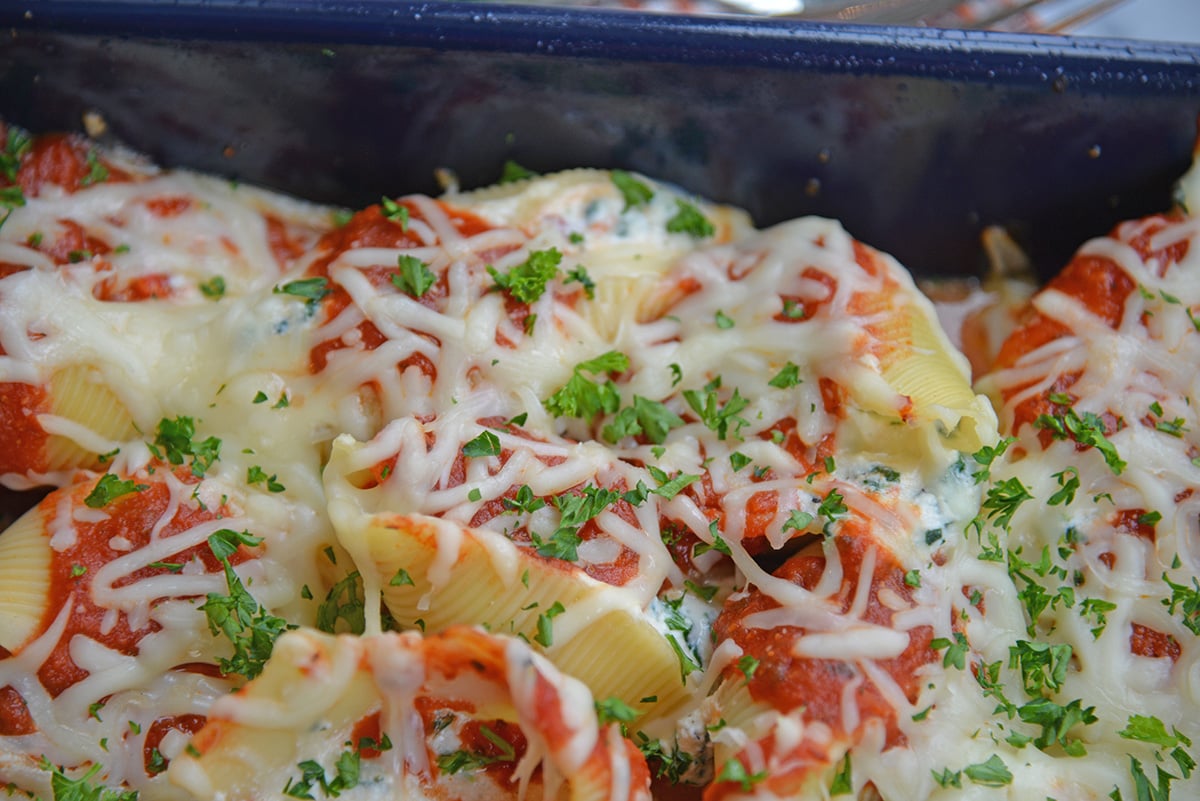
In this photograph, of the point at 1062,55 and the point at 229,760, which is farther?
the point at 1062,55

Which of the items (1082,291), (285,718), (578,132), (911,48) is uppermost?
(911,48)

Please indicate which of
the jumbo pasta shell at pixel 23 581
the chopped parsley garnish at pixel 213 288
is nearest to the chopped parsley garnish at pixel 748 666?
the jumbo pasta shell at pixel 23 581

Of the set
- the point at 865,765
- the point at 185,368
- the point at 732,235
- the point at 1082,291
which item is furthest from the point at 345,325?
the point at 1082,291

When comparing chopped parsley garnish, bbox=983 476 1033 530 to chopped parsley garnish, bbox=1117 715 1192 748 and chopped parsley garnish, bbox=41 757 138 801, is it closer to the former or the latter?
chopped parsley garnish, bbox=1117 715 1192 748

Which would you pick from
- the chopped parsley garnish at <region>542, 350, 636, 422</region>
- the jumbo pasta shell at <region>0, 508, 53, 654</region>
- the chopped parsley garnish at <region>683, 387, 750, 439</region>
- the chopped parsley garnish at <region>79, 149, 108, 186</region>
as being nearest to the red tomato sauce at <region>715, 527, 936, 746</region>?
the chopped parsley garnish at <region>683, 387, 750, 439</region>

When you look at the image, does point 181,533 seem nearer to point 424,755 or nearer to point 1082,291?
point 424,755

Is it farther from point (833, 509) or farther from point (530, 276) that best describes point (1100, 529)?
Answer: point (530, 276)

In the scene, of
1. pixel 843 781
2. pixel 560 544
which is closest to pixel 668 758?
pixel 843 781
